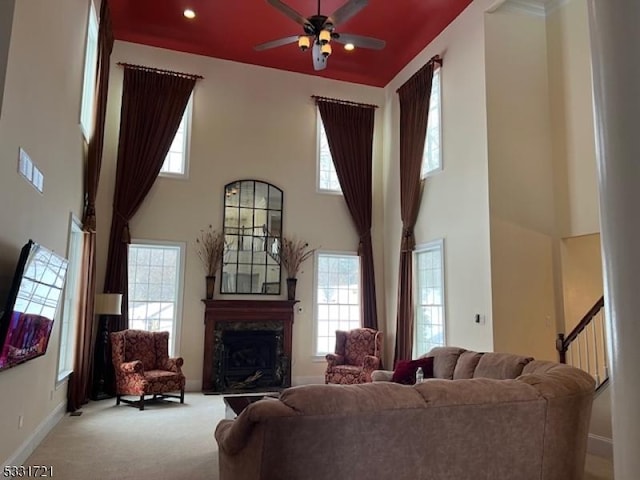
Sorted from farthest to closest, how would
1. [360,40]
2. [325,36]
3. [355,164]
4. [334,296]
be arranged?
1. [355,164]
2. [334,296]
3. [360,40]
4. [325,36]

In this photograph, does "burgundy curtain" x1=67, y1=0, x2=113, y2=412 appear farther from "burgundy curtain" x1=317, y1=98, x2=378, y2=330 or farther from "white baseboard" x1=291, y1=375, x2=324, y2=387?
"burgundy curtain" x1=317, y1=98, x2=378, y2=330

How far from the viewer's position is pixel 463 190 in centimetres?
681

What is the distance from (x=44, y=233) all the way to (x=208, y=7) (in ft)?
14.6

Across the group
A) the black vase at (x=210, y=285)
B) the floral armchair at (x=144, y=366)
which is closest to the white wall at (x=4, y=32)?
the floral armchair at (x=144, y=366)

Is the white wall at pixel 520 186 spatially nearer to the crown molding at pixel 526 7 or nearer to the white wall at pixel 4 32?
the crown molding at pixel 526 7

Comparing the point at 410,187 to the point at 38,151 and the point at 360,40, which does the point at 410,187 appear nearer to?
Answer: the point at 360,40

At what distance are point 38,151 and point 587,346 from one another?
5.84 metres

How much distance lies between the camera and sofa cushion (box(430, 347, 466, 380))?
4.95 metres

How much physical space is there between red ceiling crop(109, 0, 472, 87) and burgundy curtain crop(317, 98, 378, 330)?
2.63ft

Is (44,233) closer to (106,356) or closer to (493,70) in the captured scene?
(106,356)

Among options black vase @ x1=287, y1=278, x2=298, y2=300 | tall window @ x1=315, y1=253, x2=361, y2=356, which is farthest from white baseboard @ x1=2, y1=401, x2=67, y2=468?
tall window @ x1=315, y1=253, x2=361, y2=356

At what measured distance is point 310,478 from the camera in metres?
2.39

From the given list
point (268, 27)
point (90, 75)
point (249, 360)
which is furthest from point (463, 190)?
point (90, 75)

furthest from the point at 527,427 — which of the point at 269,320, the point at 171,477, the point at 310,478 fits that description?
the point at 269,320
